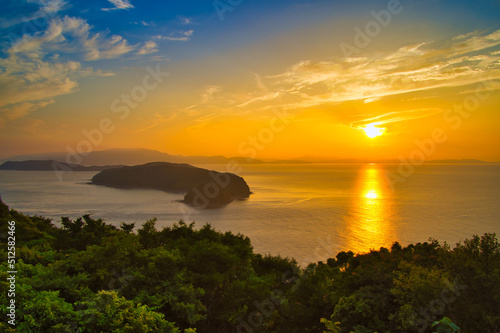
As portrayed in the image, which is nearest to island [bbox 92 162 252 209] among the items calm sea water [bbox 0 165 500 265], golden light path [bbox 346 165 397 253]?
calm sea water [bbox 0 165 500 265]

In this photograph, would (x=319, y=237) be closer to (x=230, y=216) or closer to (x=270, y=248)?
(x=270, y=248)

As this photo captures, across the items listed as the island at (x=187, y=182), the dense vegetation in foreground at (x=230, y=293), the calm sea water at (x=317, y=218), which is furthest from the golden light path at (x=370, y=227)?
the island at (x=187, y=182)

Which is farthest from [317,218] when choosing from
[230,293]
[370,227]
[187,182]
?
[187,182]

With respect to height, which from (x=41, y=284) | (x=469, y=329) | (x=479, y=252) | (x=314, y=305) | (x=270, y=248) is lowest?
(x=270, y=248)

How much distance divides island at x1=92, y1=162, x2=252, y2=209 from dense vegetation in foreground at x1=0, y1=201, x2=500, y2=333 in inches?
3002

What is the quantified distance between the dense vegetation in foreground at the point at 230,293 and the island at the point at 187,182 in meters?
76.3

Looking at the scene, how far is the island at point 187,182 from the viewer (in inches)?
4021

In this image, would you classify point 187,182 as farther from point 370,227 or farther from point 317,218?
point 370,227

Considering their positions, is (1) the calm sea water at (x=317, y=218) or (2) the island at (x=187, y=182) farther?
(2) the island at (x=187, y=182)

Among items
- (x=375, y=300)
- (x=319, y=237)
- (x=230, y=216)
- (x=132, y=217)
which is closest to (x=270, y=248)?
(x=319, y=237)

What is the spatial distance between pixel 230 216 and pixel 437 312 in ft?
225

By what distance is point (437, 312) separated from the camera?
10.7 metres

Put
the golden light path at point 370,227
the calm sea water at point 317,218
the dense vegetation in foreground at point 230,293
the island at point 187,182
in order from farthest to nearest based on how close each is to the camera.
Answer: the island at point 187,182, the calm sea water at point 317,218, the golden light path at point 370,227, the dense vegetation in foreground at point 230,293

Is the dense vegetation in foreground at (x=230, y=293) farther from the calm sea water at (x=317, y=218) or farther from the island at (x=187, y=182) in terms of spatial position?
the island at (x=187, y=182)
